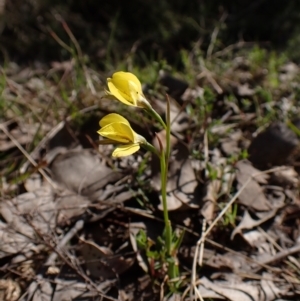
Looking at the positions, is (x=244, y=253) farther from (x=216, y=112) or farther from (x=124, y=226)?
(x=216, y=112)

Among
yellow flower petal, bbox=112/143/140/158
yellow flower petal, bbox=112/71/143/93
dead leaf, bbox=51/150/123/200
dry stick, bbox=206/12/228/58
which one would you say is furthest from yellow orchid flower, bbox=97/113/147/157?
dry stick, bbox=206/12/228/58

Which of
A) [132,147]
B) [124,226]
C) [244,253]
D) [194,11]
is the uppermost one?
[132,147]

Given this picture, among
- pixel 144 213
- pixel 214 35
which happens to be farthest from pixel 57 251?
pixel 214 35

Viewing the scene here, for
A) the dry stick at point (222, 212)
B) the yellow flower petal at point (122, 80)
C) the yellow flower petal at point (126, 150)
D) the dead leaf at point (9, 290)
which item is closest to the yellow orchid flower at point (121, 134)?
the yellow flower petal at point (126, 150)

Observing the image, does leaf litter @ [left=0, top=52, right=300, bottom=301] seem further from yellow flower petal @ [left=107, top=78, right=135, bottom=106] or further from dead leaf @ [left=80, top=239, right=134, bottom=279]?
yellow flower petal @ [left=107, top=78, right=135, bottom=106]

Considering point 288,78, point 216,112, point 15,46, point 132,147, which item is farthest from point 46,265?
point 15,46

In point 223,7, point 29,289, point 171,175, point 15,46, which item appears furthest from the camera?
point 15,46
